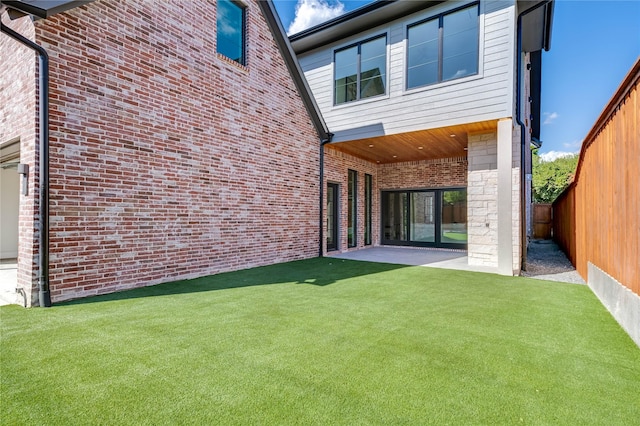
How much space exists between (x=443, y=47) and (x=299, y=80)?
11.6ft

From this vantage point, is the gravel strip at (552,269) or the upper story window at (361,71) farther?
the upper story window at (361,71)

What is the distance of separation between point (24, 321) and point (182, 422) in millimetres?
2862

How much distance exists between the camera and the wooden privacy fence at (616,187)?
3.01m

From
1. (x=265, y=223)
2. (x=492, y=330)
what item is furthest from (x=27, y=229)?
(x=492, y=330)

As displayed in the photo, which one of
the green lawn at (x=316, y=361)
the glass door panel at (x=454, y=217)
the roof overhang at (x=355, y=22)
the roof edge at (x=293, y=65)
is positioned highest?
the roof overhang at (x=355, y=22)

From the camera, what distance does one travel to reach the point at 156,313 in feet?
12.4

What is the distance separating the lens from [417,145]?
9109 millimetres

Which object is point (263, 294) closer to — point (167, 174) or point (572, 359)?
point (167, 174)

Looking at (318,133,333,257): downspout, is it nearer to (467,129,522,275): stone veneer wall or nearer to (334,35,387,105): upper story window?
(334,35,387,105): upper story window

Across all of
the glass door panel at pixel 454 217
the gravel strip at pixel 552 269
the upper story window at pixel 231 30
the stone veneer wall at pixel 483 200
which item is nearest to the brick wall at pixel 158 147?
the upper story window at pixel 231 30

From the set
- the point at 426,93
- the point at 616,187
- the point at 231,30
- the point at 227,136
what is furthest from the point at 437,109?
the point at 231,30

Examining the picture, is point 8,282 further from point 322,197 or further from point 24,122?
point 322,197

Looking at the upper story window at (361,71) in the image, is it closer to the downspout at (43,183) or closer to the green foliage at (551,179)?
the downspout at (43,183)

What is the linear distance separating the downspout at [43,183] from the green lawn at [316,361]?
1.12ft
